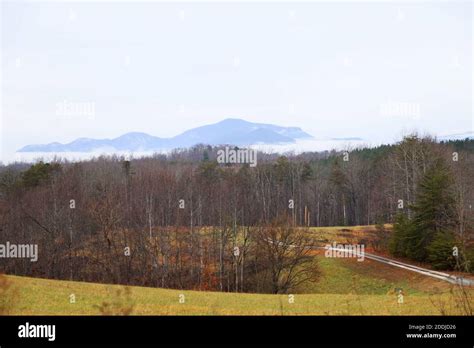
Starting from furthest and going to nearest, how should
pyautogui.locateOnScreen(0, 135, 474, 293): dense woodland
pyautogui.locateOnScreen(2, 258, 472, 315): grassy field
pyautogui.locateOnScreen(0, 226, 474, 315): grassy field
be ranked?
pyautogui.locateOnScreen(0, 135, 474, 293): dense woodland
pyautogui.locateOnScreen(0, 226, 474, 315): grassy field
pyautogui.locateOnScreen(2, 258, 472, 315): grassy field

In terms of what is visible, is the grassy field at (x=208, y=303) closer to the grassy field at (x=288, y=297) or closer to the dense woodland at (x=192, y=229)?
the grassy field at (x=288, y=297)

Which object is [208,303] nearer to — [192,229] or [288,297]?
[288,297]

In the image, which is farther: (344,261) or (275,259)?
(344,261)

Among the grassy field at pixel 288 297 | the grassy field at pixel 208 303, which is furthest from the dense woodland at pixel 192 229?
the grassy field at pixel 208 303

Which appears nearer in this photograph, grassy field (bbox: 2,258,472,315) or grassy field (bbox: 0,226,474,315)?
grassy field (bbox: 2,258,472,315)

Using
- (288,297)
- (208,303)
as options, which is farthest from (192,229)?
(208,303)

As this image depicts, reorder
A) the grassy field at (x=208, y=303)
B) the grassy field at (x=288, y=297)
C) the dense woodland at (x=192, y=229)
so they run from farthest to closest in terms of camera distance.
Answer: the dense woodland at (x=192, y=229)
the grassy field at (x=288, y=297)
the grassy field at (x=208, y=303)

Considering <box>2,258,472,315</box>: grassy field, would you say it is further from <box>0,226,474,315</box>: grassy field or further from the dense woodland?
the dense woodland

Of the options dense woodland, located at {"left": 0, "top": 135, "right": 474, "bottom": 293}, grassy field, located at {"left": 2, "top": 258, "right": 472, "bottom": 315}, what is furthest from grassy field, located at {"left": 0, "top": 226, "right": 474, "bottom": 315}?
dense woodland, located at {"left": 0, "top": 135, "right": 474, "bottom": 293}
